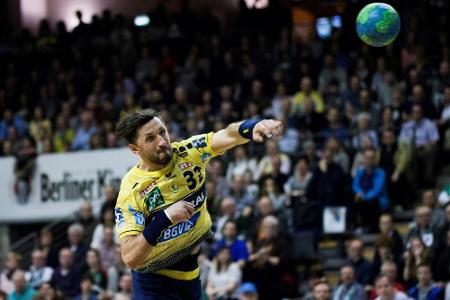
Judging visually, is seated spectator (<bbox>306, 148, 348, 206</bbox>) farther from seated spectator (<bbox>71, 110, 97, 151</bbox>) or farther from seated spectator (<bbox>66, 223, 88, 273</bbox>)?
seated spectator (<bbox>71, 110, 97, 151</bbox>)

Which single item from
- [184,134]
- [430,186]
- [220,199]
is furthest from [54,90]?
[430,186]

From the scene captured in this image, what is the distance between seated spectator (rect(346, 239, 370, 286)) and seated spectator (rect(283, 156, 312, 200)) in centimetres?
227

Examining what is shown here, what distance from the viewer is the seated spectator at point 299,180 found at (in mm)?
18438

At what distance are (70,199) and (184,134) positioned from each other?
3.44 m

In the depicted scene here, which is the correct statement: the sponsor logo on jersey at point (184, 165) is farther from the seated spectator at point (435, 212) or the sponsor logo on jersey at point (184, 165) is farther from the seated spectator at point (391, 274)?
the seated spectator at point (435, 212)

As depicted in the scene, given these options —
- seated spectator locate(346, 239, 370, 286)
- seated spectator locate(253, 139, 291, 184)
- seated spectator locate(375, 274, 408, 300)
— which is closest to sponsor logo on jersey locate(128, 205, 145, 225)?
seated spectator locate(375, 274, 408, 300)

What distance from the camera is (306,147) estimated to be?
762 inches

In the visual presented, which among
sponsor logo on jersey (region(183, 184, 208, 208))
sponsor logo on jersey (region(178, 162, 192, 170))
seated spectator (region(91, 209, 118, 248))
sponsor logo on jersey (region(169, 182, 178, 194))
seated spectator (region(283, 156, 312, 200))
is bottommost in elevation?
seated spectator (region(91, 209, 118, 248))

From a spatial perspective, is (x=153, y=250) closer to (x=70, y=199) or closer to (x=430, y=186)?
(x=430, y=186)

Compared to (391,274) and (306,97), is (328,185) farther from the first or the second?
(391,274)

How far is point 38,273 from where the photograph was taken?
63.6 ft

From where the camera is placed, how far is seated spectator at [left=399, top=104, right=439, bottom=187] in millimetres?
18469

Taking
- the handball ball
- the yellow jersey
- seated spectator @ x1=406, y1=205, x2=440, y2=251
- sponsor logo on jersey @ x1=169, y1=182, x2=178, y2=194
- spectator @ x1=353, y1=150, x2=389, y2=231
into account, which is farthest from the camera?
spectator @ x1=353, y1=150, x2=389, y2=231

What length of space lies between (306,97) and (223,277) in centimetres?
554
